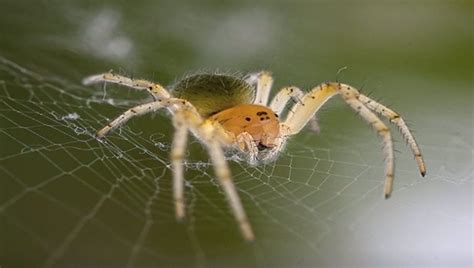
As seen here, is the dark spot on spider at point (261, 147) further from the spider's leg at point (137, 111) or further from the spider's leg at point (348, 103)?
the spider's leg at point (137, 111)

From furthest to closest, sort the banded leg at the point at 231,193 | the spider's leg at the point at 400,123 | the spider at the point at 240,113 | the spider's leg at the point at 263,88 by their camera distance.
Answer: the spider's leg at the point at 263,88 < the spider's leg at the point at 400,123 < the spider at the point at 240,113 < the banded leg at the point at 231,193

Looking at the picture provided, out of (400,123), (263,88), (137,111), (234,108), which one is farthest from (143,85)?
(400,123)

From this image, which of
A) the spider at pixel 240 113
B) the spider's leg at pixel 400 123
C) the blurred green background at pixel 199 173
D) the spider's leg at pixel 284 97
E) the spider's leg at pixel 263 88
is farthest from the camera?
the spider's leg at pixel 263 88

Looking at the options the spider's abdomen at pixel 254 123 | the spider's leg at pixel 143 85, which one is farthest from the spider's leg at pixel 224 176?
the spider's leg at pixel 143 85

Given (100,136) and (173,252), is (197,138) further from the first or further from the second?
(173,252)

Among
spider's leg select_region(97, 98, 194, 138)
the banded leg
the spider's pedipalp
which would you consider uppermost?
the spider's pedipalp

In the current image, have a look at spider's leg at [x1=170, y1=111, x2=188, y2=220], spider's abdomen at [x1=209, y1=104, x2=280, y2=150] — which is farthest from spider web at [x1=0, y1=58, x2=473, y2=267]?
spider's leg at [x1=170, y1=111, x2=188, y2=220]

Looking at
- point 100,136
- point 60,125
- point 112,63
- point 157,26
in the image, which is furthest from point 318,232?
point 157,26

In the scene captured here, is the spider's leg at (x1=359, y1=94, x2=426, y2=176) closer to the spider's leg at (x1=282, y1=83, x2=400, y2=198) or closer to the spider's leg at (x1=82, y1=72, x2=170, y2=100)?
the spider's leg at (x1=282, y1=83, x2=400, y2=198)
